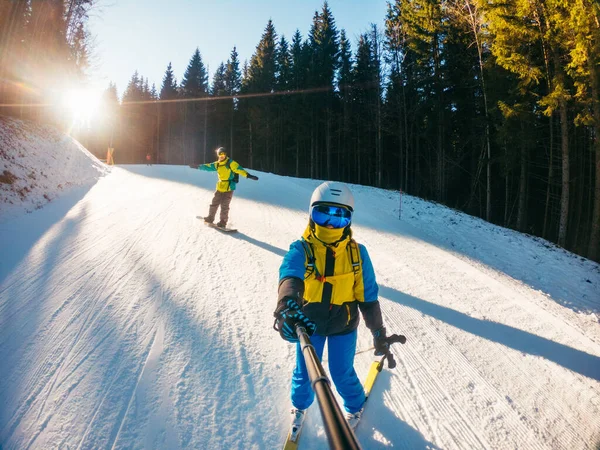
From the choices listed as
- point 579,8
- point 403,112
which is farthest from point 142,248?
point 403,112

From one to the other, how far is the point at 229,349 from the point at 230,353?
7 centimetres

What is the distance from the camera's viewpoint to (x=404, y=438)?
8.09ft

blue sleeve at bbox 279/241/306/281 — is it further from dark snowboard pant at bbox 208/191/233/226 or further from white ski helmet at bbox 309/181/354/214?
dark snowboard pant at bbox 208/191/233/226

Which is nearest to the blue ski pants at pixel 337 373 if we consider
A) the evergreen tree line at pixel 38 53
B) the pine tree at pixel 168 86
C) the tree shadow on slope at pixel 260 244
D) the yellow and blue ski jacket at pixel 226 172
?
the tree shadow on slope at pixel 260 244

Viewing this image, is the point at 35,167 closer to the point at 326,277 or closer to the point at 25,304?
the point at 25,304

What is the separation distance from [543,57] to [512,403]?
16511 millimetres

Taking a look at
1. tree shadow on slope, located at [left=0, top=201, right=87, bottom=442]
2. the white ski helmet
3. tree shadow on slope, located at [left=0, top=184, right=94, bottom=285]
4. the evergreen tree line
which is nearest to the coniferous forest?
the evergreen tree line

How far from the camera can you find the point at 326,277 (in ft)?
7.60

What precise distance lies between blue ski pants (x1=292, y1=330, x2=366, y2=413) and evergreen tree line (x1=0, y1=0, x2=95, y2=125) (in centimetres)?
1672

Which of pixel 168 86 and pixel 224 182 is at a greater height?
pixel 168 86

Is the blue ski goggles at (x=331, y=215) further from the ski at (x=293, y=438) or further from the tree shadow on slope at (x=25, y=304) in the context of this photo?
the tree shadow on slope at (x=25, y=304)

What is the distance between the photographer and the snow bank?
762 cm

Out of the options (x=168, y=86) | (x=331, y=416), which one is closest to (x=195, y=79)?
(x=168, y=86)

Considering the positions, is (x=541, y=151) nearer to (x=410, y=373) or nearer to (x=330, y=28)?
(x=410, y=373)
